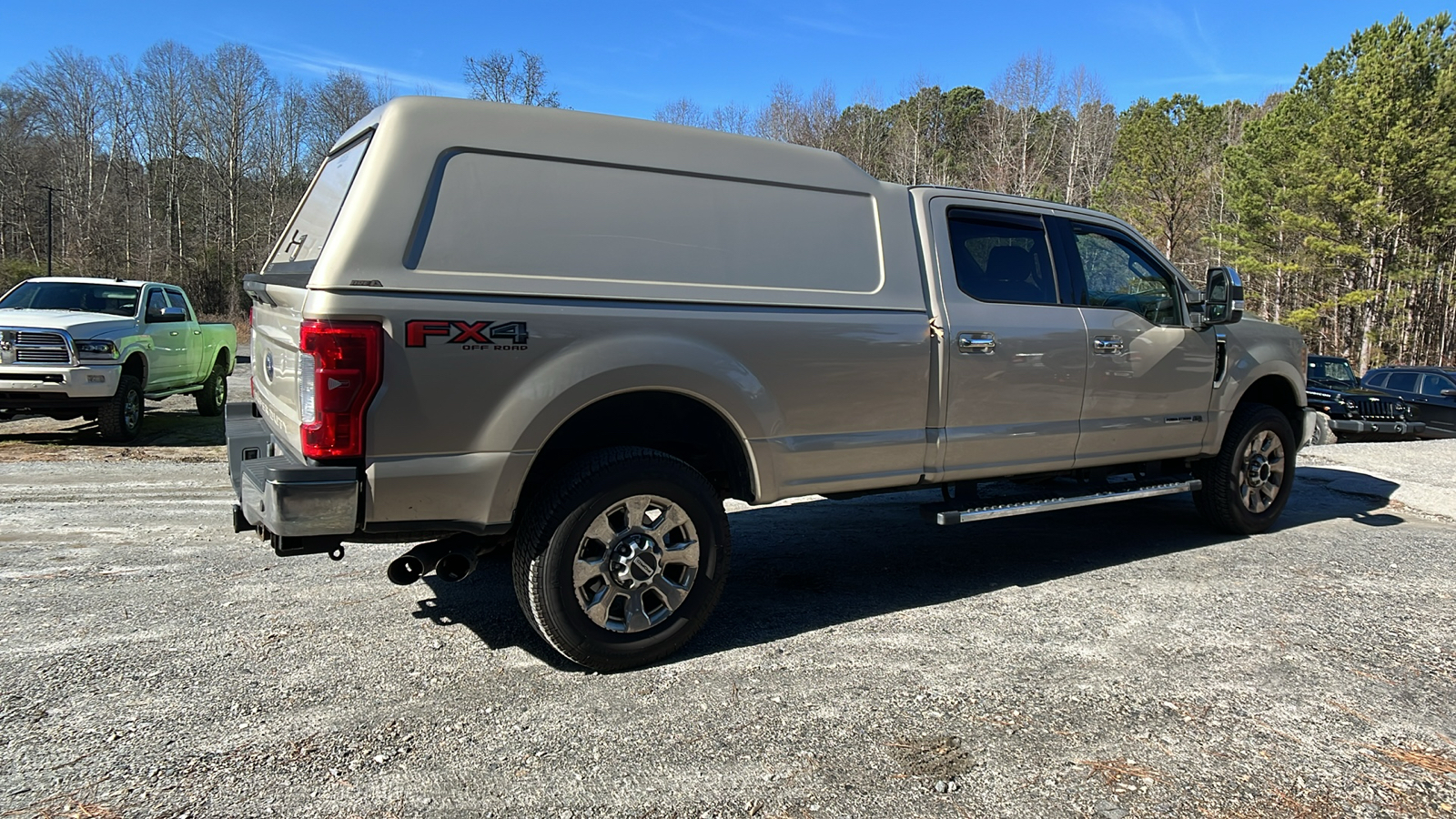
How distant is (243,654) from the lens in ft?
12.3

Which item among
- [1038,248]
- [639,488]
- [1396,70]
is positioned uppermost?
[1396,70]

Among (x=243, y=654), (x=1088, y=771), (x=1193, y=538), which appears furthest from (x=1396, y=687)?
(x=243, y=654)

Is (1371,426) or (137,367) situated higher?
(1371,426)

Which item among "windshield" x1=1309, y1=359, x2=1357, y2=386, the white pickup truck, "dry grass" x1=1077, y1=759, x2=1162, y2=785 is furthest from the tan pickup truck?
"windshield" x1=1309, y1=359, x2=1357, y2=386

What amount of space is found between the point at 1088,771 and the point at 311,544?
281 cm

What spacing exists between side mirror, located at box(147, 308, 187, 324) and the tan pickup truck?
296 inches

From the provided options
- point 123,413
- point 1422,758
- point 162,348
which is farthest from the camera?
point 162,348

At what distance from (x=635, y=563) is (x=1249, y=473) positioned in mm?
4644

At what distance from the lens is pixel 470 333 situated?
3.26 metres

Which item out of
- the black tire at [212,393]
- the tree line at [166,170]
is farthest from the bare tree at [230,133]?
the black tire at [212,393]

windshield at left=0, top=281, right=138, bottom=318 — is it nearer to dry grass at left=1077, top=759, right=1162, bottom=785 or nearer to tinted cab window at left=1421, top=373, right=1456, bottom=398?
dry grass at left=1077, top=759, right=1162, bottom=785

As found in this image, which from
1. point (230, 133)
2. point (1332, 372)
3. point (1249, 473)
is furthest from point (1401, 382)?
point (230, 133)

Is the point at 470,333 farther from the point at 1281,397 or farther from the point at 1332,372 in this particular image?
the point at 1332,372

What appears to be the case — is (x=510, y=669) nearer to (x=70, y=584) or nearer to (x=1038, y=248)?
(x=70, y=584)
